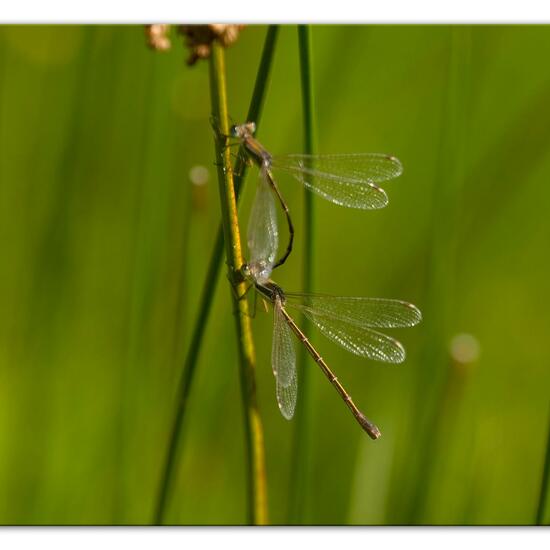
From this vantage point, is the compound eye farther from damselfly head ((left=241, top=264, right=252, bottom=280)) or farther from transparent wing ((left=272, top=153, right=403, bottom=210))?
transparent wing ((left=272, top=153, right=403, bottom=210))

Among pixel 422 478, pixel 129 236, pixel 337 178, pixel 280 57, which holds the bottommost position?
pixel 422 478

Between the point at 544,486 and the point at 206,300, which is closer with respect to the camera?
the point at 206,300

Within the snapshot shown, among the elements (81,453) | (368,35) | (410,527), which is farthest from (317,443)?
(368,35)

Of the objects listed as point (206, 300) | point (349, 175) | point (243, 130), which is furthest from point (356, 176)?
point (206, 300)

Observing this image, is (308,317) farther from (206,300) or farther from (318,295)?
(206,300)
